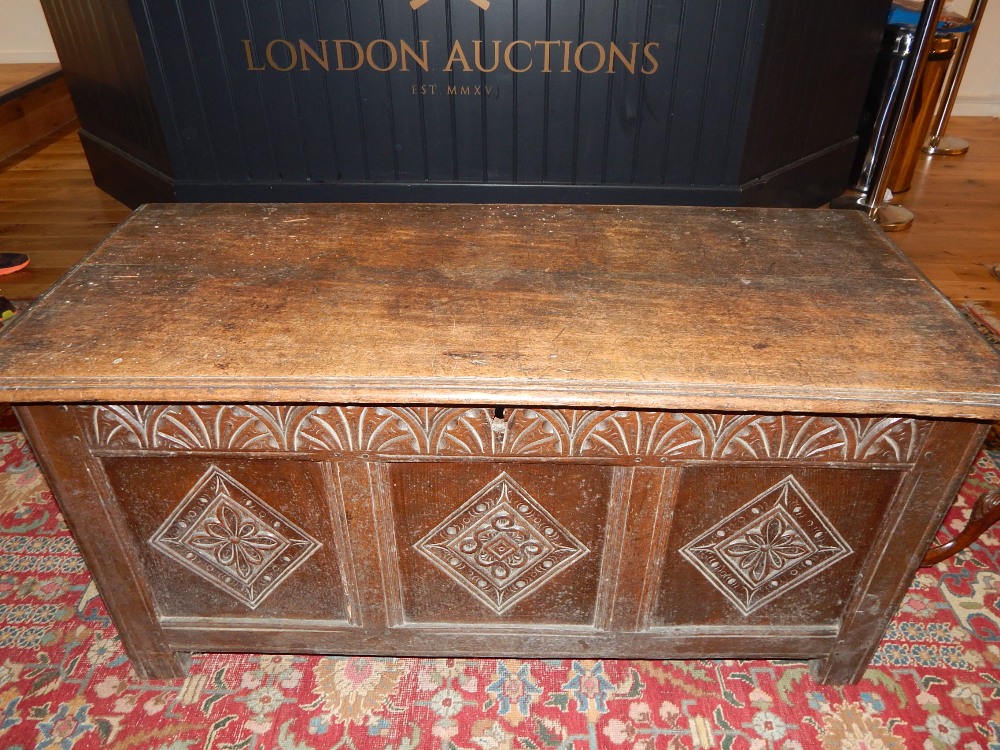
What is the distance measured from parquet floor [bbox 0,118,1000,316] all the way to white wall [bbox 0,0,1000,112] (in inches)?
16.6

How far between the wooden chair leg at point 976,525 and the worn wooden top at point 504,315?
2.06 ft

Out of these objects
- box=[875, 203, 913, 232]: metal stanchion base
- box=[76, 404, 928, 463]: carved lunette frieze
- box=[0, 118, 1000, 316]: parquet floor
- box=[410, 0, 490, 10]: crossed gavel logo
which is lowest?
box=[0, 118, 1000, 316]: parquet floor

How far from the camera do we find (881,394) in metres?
1.12

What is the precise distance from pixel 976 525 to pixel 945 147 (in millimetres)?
3629

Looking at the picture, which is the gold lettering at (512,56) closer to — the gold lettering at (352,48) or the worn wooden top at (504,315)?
the gold lettering at (352,48)

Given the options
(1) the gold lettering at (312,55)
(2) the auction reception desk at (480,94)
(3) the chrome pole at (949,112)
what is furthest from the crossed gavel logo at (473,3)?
(3) the chrome pole at (949,112)

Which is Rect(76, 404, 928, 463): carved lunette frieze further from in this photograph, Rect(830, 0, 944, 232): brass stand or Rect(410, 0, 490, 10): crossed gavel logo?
Rect(410, 0, 490, 10): crossed gavel logo

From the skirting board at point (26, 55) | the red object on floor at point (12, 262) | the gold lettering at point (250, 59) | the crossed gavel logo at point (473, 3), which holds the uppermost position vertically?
the crossed gavel logo at point (473, 3)

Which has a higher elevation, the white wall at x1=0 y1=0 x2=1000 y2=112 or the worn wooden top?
the worn wooden top

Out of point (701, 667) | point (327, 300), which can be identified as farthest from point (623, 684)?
point (327, 300)

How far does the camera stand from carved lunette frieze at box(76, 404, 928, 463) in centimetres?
124

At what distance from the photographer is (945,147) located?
4453 mm

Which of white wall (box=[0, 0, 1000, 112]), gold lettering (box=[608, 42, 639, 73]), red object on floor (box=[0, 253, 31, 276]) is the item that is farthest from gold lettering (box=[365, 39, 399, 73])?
white wall (box=[0, 0, 1000, 112])

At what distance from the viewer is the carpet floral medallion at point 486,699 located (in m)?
1.50
